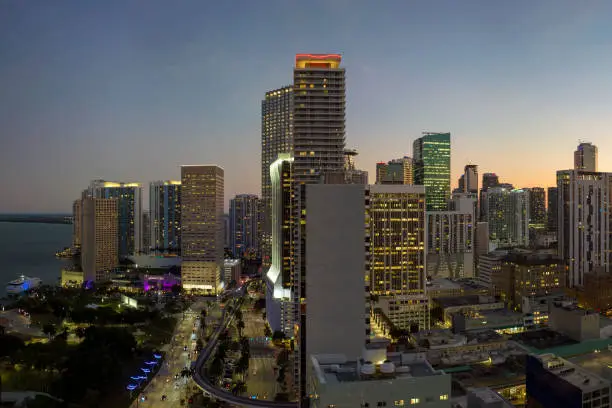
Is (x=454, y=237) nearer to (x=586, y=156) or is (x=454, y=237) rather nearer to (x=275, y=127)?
(x=275, y=127)

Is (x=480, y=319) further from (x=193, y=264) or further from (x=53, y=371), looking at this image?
(x=193, y=264)

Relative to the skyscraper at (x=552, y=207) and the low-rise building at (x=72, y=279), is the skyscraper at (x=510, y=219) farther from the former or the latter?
the low-rise building at (x=72, y=279)

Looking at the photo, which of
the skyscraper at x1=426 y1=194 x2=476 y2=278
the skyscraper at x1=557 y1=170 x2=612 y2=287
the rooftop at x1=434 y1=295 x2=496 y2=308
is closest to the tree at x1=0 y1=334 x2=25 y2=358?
Result: the rooftop at x1=434 y1=295 x2=496 y2=308

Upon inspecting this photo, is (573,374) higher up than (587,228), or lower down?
lower down

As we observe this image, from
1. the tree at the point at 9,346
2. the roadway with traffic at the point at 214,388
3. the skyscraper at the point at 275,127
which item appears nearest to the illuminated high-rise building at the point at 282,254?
the roadway with traffic at the point at 214,388

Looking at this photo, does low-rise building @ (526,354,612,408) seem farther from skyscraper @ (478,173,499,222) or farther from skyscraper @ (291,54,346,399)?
skyscraper @ (478,173,499,222)

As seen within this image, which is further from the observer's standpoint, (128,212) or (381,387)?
(128,212)

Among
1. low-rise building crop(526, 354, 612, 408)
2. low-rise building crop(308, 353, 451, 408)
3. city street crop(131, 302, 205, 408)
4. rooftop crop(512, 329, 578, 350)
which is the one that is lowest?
city street crop(131, 302, 205, 408)

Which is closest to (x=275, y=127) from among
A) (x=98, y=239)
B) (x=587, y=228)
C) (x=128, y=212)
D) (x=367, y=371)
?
(x=98, y=239)
